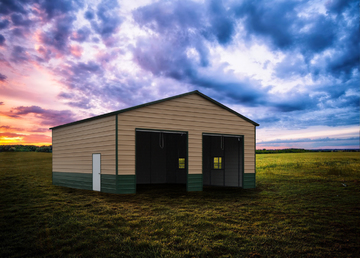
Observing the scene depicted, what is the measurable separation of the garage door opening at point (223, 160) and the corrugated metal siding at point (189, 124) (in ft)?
2.46

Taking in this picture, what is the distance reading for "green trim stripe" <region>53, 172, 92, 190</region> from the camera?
15906 millimetres

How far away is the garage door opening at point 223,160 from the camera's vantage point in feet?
59.1

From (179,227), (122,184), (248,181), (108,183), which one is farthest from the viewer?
(248,181)

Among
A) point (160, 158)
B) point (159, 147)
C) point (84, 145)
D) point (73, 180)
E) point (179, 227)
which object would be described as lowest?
point (73, 180)

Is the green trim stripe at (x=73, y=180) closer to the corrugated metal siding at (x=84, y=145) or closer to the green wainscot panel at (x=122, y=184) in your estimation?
the corrugated metal siding at (x=84, y=145)

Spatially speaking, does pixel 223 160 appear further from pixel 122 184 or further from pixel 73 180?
pixel 73 180

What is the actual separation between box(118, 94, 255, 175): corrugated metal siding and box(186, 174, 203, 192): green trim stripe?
22 centimetres

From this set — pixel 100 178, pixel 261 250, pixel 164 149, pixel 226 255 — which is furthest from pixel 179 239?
pixel 164 149

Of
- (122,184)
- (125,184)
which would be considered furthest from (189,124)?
(122,184)

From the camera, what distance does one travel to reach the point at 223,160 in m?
19.0

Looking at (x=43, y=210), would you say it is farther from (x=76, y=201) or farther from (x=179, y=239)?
(x=179, y=239)

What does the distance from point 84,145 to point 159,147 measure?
645 cm

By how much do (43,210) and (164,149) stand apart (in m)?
12.3

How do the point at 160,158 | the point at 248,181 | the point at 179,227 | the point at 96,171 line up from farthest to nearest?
1. the point at 160,158
2. the point at 248,181
3. the point at 96,171
4. the point at 179,227
